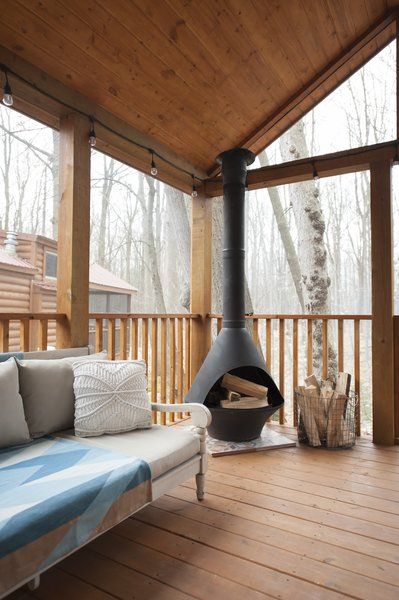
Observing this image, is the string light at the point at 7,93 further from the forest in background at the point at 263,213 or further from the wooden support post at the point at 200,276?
the forest in background at the point at 263,213

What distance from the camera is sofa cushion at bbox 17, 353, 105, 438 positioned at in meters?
1.94

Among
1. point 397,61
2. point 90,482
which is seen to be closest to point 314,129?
point 397,61

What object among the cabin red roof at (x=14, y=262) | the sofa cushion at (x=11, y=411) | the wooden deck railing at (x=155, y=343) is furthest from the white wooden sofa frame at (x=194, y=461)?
the cabin red roof at (x=14, y=262)

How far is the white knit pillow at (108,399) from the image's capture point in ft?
6.53

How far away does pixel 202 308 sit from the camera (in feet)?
12.9

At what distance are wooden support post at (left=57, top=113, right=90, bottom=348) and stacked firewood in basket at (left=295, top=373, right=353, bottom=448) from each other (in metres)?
1.77

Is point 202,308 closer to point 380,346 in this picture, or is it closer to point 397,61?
point 380,346

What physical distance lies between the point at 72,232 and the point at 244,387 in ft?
5.56

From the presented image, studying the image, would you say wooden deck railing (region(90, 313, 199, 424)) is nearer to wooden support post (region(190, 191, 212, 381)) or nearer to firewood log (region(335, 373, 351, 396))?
wooden support post (region(190, 191, 212, 381))

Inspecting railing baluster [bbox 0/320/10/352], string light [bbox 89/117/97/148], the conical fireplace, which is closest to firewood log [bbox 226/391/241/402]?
the conical fireplace

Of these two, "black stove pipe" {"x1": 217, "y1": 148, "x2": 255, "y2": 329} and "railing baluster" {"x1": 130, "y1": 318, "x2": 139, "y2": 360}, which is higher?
"black stove pipe" {"x1": 217, "y1": 148, "x2": 255, "y2": 329}

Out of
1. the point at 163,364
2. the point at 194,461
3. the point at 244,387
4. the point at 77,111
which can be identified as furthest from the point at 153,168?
the point at 194,461

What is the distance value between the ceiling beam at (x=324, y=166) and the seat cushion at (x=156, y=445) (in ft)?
8.03

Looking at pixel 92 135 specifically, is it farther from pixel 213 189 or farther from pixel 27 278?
pixel 27 278
